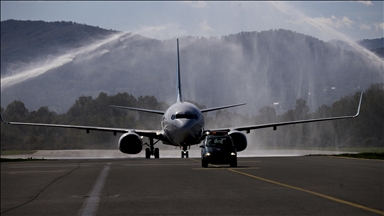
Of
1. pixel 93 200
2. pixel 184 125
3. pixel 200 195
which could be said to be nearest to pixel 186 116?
pixel 184 125

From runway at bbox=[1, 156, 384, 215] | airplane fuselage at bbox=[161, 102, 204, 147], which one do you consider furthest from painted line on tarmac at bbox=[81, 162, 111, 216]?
airplane fuselage at bbox=[161, 102, 204, 147]

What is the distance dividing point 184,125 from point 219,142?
630 inches

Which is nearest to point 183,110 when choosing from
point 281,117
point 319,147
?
point 319,147

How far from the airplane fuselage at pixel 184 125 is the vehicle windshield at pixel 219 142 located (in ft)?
51.5

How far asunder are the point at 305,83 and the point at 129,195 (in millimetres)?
156807

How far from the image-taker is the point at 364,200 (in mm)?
16562

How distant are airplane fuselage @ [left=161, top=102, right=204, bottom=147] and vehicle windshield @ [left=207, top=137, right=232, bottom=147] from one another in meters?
15.7

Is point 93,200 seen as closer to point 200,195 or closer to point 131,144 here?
point 200,195

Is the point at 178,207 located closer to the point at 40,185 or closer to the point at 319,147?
the point at 40,185

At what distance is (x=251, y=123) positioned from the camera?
385 ft

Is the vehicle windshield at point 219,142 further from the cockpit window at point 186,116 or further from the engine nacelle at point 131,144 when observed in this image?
the engine nacelle at point 131,144

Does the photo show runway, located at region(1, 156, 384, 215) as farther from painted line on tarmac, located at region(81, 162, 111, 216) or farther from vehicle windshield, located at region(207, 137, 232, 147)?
vehicle windshield, located at region(207, 137, 232, 147)

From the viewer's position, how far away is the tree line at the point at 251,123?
79.9m

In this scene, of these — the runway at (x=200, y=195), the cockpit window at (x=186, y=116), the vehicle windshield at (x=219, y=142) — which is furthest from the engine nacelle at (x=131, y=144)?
the runway at (x=200, y=195)
